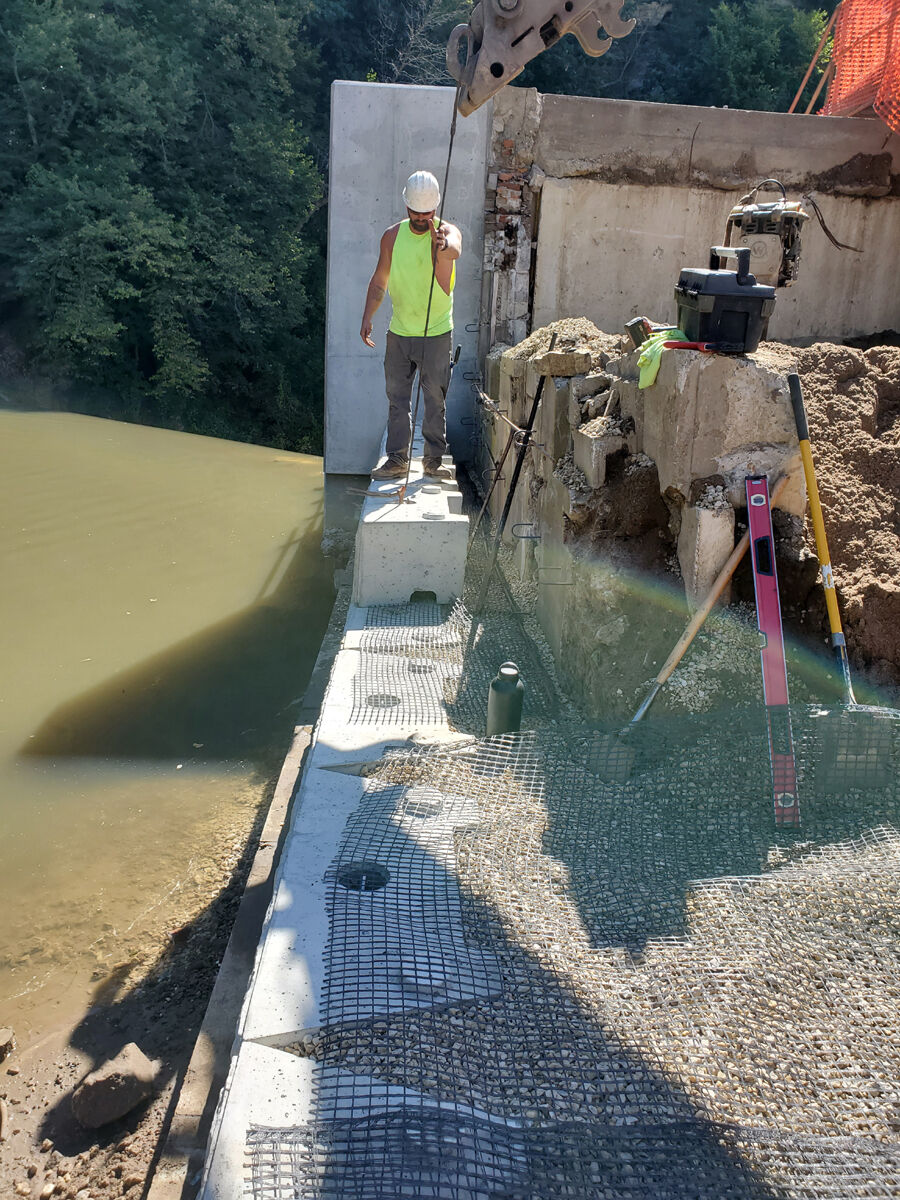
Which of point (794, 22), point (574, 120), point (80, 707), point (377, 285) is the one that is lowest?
point (80, 707)

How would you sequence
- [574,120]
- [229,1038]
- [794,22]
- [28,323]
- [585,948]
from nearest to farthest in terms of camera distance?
[585,948] < [229,1038] < [574,120] < [28,323] < [794,22]

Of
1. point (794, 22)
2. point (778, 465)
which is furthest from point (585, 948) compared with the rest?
point (794, 22)

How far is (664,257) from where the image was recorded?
356 inches

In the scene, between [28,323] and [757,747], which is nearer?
[757,747]

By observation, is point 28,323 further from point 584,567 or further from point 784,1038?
point 784,1038

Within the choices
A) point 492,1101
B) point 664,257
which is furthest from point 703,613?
point 664,257

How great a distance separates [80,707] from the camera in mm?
6871

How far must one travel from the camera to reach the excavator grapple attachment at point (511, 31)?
475 centimetres

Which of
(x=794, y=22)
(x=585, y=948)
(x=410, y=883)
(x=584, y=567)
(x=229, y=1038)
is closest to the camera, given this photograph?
(x=585, y=948)

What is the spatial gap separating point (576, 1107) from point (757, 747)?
1748mm

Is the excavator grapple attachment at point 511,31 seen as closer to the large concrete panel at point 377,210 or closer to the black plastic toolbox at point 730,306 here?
the black plastic toolbox at point 730,306

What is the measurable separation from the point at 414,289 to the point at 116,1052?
4.85 m

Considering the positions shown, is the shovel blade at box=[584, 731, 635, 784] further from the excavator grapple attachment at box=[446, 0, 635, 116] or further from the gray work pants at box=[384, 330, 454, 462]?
the gray work pants at box=[384, 330, 454, 462]

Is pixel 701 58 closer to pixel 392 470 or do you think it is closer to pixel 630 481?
pixel 392 470
